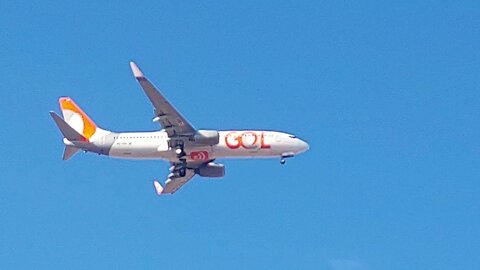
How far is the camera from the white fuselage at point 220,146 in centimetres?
13950

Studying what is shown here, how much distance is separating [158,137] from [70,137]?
31.7 ft

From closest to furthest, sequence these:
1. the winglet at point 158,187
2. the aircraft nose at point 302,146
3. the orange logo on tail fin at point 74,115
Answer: the aircraft nose at point 302,146
the orange logo on tail fin at point 74,115
the winglet at point 158,187

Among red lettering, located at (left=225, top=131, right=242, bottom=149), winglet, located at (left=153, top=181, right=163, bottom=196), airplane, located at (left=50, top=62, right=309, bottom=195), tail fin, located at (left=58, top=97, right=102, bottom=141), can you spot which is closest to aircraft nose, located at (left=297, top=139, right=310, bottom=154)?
airplane, located at (left=50, top=62, right=309, bottom=195)

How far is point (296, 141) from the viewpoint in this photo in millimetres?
141875

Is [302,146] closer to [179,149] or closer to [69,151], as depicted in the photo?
[179,149]

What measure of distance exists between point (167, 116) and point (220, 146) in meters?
6.54

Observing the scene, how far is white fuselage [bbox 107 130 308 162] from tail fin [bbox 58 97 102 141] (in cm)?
587

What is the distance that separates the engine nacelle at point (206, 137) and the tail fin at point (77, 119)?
12711 millimetres

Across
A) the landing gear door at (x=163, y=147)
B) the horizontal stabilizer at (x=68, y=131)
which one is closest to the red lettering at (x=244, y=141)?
the landing gear door at (x=163, y=147)

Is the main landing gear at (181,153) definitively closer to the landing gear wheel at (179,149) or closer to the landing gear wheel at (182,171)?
the landing gear wheel at (179,149)

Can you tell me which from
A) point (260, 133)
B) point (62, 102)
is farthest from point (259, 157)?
point (62, 102)

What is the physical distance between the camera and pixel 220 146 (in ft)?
458

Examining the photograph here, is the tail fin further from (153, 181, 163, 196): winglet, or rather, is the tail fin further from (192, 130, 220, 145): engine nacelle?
(192, 130, 220, 145): engine nacelle

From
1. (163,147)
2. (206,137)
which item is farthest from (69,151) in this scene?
(206,137)
